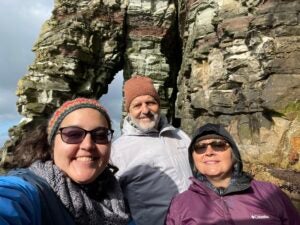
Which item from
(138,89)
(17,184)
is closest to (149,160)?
(138,89)

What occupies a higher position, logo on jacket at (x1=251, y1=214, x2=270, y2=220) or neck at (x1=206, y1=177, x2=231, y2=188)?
neck at (x1=206, y1=177, x2=231, y2=188)

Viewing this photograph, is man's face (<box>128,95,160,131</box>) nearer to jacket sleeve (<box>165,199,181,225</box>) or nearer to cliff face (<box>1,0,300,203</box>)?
jacket sleeve (<box>165,199,181,225</box>)

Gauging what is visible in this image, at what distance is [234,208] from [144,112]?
Result: 1.25m

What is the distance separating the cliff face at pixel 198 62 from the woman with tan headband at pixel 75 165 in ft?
16.5

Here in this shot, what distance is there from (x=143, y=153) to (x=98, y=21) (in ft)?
62.3

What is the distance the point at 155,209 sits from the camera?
10.2 ft

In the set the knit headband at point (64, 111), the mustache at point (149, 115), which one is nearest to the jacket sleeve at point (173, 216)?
the mustache at point (149, 115)

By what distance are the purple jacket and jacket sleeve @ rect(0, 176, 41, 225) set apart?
1.49m

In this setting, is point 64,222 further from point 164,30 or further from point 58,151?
point 164,30

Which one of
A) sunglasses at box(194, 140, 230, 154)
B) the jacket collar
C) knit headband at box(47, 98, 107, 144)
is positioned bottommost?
sunglasses at box(194, 140, 230, 154)

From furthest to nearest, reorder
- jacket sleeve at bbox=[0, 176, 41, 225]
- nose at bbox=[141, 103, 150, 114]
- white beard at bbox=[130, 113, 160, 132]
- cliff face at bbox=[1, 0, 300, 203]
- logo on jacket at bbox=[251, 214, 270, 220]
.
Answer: cliff face at bbox=[1, 0, 300, 203] → nose at bbox=[141, 103, 150, 114] → white beard at bbox=[130, 113, 160, 132] → logo on jacket at bbox=[251, 214, 270, 220] → jacket sleeve at bbox=[0, 176, 41, 225]

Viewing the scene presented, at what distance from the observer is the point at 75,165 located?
203 centimetres

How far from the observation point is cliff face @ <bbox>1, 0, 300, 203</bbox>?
7684 millimetres

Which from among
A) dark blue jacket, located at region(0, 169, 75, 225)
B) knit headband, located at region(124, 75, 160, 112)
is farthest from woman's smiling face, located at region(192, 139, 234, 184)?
dark blue jacket, located at region(0, 169, 75, 225)
